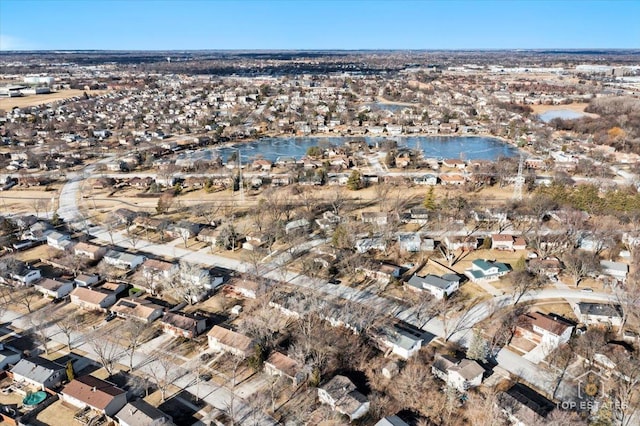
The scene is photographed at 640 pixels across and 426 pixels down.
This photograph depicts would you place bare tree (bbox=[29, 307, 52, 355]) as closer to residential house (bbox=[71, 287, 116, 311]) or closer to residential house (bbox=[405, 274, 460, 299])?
residential house (bbox=[71, 287, 116, 311])

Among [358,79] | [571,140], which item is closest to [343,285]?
[571,140]

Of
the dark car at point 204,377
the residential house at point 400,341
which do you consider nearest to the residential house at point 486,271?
the residential house at point 400,341

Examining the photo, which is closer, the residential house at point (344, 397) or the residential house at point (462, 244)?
the residential house at point (344, 397)

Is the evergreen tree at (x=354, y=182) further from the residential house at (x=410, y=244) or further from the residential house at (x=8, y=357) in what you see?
the residential house at (x=8, y=357)

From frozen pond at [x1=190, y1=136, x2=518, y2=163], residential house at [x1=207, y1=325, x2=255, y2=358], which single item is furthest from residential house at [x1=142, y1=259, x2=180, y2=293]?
frozen pond at [x1=190, y1=136, x2=518, y2=163]

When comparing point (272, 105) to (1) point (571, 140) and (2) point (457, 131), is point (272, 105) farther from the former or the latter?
(1) point (571, 140)

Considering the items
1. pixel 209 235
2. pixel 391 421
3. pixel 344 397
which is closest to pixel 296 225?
pixel 209 235

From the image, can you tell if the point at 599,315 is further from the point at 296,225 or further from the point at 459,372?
the point at 296,225

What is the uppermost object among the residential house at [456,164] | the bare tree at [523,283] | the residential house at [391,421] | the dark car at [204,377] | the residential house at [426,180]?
the residential house at [456,164]
